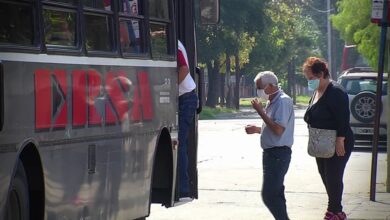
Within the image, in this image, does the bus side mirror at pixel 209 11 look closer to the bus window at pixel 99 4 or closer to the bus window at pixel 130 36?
the bus window at pixel 130 36

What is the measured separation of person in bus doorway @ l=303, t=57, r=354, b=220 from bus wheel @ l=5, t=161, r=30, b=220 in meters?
4.93

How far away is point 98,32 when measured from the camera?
8891mm

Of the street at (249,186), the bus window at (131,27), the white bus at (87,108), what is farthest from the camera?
the street at (249,186)

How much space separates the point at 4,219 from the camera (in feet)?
23.0

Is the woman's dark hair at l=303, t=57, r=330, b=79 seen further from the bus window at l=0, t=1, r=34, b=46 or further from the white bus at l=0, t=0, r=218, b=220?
the bus window at l=0, t=1, r=34, b=46

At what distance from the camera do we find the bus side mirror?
12641mm

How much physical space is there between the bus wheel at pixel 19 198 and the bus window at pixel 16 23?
0.80 metres

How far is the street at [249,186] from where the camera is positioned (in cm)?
1409

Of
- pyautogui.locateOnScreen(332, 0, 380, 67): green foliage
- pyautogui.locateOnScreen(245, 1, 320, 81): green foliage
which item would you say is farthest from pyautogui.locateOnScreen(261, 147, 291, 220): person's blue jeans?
pyautogui.locateOnScreen(245, 1, 320, 81): green foliage

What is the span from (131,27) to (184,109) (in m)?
2.27

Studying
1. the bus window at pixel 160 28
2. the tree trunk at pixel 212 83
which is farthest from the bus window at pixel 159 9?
the tree trunk at pixel 212 83

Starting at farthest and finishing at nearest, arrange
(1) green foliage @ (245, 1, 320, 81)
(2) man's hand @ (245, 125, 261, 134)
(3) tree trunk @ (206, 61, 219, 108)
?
(1) green foliage @ (245, 1, 320, 81)
(3) tree trunk @ (206, 61, 219, 108)
(2) man's hand @ (245, 125, 261, 134)

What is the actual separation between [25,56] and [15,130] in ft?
1.69

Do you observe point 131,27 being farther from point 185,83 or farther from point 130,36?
point 185,83
